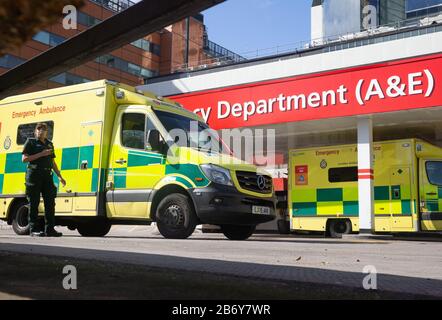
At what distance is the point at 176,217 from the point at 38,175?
86.0 inches

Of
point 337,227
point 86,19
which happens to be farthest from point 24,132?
point 86,19

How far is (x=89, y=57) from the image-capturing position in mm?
4469

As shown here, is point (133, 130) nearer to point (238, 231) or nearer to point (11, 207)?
point (238, 231)

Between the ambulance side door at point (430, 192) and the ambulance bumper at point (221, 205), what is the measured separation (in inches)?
258

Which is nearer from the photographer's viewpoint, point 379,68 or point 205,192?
point 205,192


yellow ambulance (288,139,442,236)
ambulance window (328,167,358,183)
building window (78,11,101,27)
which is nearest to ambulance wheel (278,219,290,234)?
yellow ambulance (288,139,442,236)

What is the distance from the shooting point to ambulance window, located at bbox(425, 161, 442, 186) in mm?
12938

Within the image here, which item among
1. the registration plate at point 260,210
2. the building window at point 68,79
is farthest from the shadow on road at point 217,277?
the building window at point 68,79

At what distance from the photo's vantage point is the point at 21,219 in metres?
9.60

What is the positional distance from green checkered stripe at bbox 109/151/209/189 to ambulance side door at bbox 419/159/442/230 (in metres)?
7.33

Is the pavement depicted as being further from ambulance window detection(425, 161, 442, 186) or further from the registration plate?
ambulance window detection(425, 161, 442, 186)
